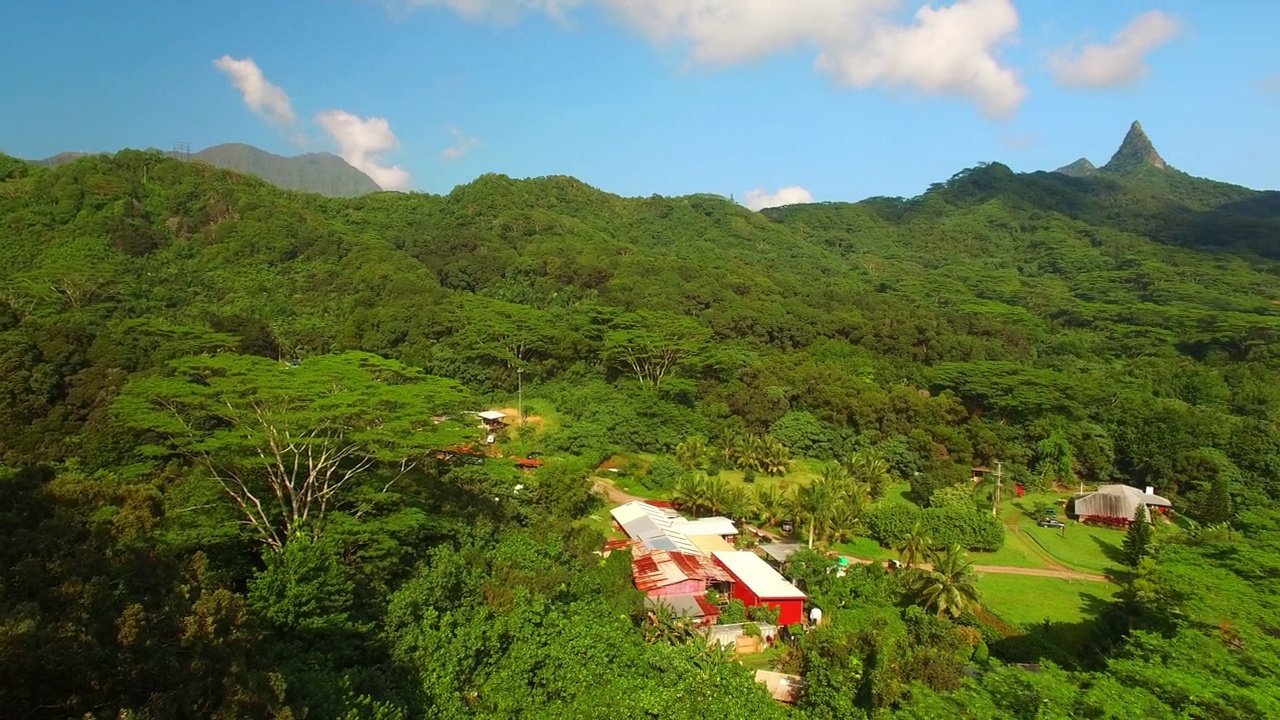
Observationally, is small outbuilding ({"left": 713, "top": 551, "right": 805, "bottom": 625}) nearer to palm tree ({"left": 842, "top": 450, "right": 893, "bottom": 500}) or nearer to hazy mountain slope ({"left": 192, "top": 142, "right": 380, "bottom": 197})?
palm tree ({"left": 842, "top": 450, "right": 893, "bottom": 500})

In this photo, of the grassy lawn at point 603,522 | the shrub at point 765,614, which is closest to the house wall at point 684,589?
the shrub at point 765,614

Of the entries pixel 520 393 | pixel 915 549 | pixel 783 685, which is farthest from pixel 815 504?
pixel 520 393

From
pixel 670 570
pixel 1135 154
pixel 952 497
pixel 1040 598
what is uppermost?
pixel 1135 154

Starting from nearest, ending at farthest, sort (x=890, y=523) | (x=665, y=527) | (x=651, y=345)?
(x=665, y=527), (x=890, y=523), (x=651, y=345)

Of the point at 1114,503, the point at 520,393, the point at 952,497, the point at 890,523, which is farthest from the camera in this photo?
the point at 520,393

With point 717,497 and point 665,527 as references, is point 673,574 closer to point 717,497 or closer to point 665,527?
point 665,527

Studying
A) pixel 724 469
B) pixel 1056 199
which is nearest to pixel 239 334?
pixel 724 469
